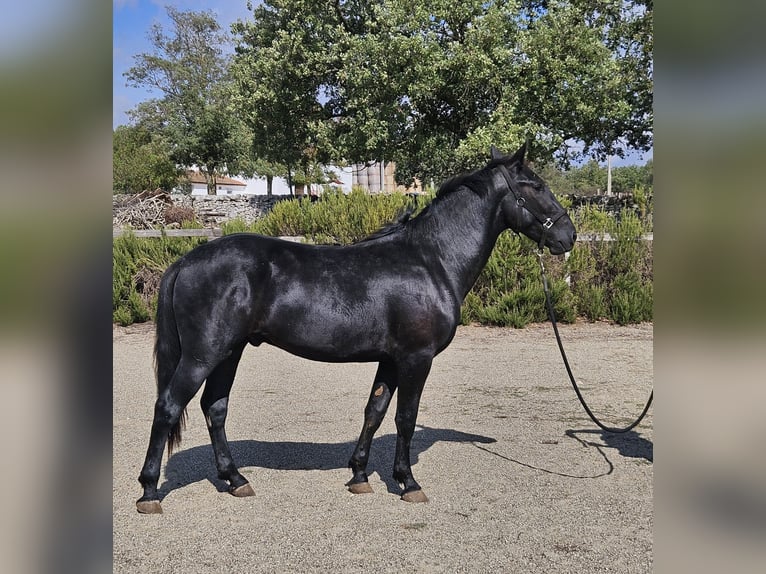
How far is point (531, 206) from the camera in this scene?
13.8ft

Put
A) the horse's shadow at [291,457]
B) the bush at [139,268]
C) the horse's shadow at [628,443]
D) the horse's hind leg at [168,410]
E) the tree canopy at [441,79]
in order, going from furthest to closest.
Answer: the tree canopy at [441,79]
the bush at [139,268]
the horse's shadow at [628,443]
the horse's shadow at [291,457]
the horse's hind leg at [168,410]

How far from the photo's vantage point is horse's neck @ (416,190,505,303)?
4.19m

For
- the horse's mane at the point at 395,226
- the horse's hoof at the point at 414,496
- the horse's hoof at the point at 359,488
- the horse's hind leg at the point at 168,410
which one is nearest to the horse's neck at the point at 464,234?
the horse's mane at the point at 395,226

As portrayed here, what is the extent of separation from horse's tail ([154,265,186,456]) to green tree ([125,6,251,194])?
34727mm

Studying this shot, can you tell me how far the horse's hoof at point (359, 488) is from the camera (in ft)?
13.8

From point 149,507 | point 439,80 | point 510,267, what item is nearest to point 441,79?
point 439,80

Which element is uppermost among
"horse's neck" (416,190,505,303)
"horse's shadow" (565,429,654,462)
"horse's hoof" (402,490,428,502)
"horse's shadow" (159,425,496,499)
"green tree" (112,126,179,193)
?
"green tree" (112,126,179,193)

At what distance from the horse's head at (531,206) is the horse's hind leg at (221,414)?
2.04 m

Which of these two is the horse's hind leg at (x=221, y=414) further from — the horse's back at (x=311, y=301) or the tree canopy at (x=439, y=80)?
the tree canopy at (x=439, y=80)

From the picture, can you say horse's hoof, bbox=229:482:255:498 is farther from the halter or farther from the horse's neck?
the halter

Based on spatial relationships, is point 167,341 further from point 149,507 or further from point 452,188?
point 452,188

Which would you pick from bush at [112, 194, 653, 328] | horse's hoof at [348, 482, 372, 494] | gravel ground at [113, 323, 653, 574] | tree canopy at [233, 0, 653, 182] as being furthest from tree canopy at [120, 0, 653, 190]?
horse's hoof at [348, 482, 372, 494]
